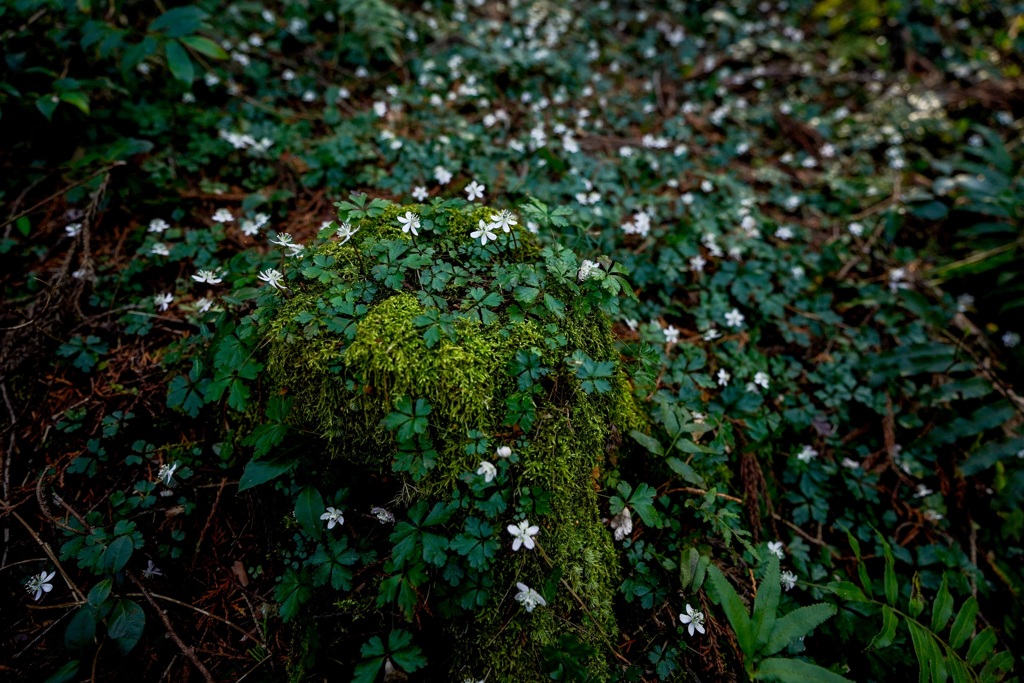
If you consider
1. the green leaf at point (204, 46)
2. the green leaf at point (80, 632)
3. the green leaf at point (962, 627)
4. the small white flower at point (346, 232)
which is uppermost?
the green leaf at point (204, 46)

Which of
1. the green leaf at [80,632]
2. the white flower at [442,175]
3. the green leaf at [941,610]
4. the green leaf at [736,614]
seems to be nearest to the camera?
the green leaf at [80,632]

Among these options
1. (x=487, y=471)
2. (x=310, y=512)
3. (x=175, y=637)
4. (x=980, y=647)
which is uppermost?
(x=487, y=471)

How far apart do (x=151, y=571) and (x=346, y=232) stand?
186 centimetres

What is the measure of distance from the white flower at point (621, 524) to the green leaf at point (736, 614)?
43cm

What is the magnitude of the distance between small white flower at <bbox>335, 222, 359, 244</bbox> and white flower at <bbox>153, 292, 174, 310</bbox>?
4.47 ft

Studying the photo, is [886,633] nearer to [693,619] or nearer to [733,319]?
[693,619]

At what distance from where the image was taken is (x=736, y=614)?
2416mm

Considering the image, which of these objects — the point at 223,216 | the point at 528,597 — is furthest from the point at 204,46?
the point at 528,597

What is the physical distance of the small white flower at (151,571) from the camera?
2402 millimetres

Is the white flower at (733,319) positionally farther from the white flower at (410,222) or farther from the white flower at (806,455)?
the white flower at (410,222)

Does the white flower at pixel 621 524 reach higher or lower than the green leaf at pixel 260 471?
lower

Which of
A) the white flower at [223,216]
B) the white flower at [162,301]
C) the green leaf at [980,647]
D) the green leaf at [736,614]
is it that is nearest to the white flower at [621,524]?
the green leaf at [736,614]

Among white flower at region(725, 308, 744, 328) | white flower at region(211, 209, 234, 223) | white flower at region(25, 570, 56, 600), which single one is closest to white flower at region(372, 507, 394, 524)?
white flower at region(25, 570, 56, 600)

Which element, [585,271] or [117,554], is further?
[585,271]
